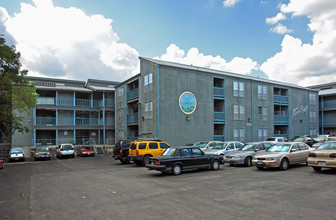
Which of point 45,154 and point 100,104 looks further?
point 100,104

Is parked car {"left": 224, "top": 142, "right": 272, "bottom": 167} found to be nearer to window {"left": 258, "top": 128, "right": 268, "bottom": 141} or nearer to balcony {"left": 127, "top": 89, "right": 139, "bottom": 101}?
balcony {"left": 127, "top": 89, "right": 139, "bottom": 101}

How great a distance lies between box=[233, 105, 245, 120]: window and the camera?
31028 mm

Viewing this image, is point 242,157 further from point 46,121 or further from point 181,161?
point 46,121

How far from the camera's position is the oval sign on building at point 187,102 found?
26328mm

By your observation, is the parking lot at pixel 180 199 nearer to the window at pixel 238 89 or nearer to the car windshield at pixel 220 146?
the car windshield at pixel 220 146

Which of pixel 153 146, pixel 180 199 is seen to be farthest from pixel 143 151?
pixel 180 199

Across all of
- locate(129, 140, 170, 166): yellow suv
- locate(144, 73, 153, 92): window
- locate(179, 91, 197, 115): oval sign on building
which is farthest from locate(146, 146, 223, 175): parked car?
locate(144, 73, 153, 92): window

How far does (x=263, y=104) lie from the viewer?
1339 inches

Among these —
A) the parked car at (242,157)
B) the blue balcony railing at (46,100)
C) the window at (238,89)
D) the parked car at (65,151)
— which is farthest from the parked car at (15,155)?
the window at (238,89)

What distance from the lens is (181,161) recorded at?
13.3 meters

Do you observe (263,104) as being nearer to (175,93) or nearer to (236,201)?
(175,93)

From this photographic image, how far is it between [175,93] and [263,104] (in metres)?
14.2

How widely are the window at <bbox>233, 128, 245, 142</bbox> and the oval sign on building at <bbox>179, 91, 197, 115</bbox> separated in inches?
276

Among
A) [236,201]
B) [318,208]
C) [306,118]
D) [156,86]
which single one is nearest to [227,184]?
[236,201]
